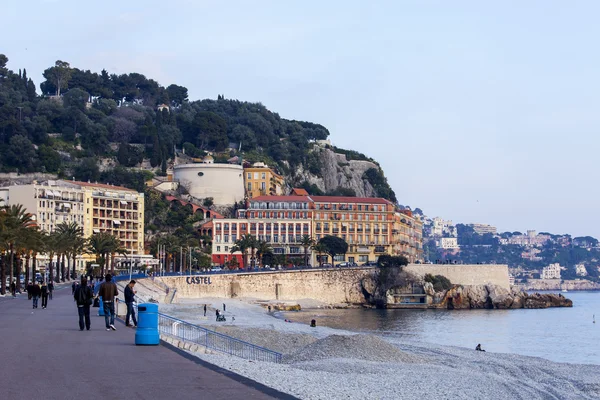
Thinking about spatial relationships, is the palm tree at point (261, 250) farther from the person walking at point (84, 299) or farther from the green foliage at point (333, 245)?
the person walking at point (84, 299)

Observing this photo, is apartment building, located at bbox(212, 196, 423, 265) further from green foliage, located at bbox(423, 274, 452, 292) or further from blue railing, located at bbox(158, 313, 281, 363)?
blue railing, located at bbox(158, 313, 281, 363)

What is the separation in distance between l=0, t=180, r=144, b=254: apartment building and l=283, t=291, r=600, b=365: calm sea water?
152 feet

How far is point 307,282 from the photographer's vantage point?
119938 mm

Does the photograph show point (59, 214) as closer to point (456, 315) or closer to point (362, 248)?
point (362, 248)

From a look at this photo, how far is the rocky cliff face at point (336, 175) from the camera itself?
185m

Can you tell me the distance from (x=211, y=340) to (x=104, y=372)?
13.9 metres

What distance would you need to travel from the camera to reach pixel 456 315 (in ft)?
344

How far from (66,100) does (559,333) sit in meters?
129

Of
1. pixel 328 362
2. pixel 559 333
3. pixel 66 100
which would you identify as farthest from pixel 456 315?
pixel 66 100

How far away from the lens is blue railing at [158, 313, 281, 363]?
28.4 meters

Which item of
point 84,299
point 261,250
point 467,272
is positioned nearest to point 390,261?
point 467,272

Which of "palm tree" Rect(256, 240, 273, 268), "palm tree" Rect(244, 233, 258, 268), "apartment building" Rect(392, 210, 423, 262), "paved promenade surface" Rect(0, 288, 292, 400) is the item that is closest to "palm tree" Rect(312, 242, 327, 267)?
"palm tree" Rect(256, 240, 273, 268)

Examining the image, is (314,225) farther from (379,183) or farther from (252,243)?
(379,183)

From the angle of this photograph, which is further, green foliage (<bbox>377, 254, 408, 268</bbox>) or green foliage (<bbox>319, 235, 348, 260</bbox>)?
green foliage (<bbox>319, 235, 348, 260</bbox>)
